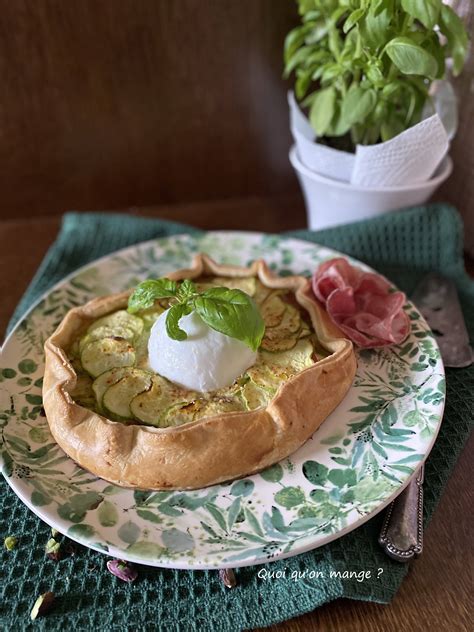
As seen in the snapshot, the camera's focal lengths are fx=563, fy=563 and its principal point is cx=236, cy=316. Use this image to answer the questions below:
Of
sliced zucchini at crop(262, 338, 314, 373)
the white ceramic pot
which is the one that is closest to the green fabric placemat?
sliced zucchini at crop(262, 338, 314, 373)

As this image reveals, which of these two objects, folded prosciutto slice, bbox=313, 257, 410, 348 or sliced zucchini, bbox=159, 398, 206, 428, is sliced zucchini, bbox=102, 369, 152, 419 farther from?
folded prosciutto slice, bbox=313, 257, 410, 348

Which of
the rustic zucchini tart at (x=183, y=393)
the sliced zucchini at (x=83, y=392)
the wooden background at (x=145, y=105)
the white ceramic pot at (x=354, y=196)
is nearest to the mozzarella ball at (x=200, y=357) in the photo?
the rustic zucchini tart at (x=183, y=393)

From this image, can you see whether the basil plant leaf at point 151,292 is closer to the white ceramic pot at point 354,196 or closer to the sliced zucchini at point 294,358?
the sliced zucchini at point 294,358

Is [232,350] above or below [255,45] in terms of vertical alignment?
below

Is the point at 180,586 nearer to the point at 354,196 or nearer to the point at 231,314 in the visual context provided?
the point at 231,314

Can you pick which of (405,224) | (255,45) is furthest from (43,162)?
(405,224)

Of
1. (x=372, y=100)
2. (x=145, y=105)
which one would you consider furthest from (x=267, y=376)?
(x=145, y=105)

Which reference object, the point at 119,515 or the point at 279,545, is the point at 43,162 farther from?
the point at 279,545
